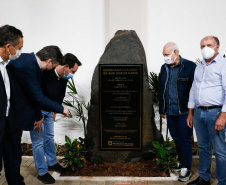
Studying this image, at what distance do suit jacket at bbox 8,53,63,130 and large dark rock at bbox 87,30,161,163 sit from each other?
3.67ft

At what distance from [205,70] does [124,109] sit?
1.40 metres

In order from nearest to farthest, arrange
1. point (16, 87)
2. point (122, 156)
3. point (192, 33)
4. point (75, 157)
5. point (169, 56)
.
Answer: point (16, 87) < point (169, 56) < point (75, 157) < point (122, 156) < point (192, 33)

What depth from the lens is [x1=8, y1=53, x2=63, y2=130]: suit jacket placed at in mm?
2602

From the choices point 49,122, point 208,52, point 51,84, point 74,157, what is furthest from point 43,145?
point 208,52

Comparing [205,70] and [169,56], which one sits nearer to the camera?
[205,70]

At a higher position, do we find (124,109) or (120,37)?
(120,37)

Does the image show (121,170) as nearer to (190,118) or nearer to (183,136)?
(183,136)

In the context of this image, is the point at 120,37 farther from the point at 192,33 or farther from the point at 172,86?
the point at 192,33

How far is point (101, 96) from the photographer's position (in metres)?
3.66

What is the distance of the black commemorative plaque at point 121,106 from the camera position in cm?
364

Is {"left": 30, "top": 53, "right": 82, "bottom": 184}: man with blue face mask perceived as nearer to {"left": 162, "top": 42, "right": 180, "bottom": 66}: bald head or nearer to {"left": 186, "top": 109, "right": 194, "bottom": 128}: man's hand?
{"left": 162, "top": 42, "right": 180, "bottom": 66}: bald head

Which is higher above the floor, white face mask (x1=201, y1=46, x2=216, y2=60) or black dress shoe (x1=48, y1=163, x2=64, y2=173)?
white face mask (x1=201, y1=46, x2=216, y2=60)

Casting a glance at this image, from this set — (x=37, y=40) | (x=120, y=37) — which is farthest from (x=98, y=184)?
(x=37, y=40)

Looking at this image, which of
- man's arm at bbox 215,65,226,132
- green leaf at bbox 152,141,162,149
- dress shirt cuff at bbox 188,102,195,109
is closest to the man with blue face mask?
green leaf at bbox 152,141,162,149
